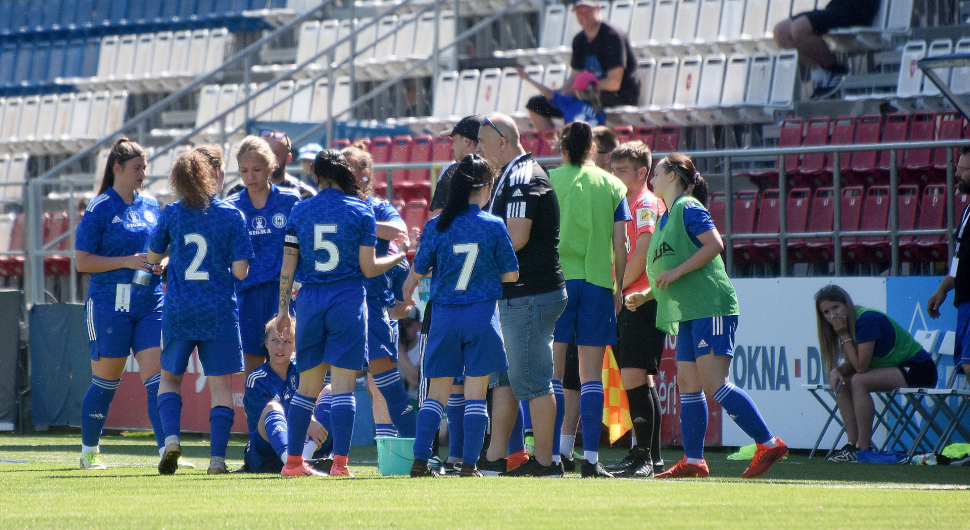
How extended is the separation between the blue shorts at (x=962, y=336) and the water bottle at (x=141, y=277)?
4979 mm

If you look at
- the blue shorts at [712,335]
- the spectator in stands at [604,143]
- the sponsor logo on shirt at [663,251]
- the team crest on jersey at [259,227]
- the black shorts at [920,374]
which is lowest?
Answer: the black shorts at [920,374]

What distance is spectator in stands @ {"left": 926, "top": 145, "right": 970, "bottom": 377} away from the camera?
24.2 ft

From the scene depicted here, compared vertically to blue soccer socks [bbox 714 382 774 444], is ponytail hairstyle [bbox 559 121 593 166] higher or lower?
higher

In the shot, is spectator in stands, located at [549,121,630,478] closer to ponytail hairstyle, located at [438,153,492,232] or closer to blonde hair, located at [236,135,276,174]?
ponytail hairstyle, located at [438,153,492,232]

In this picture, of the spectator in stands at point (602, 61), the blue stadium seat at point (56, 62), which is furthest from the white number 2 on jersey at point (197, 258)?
the blue stadium seat at point (56, 62)

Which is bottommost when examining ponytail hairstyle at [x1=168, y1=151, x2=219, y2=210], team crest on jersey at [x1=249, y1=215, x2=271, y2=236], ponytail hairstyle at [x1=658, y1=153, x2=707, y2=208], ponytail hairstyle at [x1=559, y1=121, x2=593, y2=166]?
team crest on jersey at [x1=249, y1=215, x2=271, y2=236]

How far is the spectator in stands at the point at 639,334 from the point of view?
666 cm

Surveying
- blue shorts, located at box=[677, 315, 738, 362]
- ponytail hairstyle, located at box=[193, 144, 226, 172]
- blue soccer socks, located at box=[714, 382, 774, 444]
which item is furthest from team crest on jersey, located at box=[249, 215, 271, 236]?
blue soccer socks, located at box=[714, 382, 774, 444]

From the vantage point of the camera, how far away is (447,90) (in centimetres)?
1589

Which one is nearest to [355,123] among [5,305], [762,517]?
[5,305]

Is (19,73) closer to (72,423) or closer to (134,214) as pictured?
(72,423)

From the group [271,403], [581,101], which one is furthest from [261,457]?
[581,101]

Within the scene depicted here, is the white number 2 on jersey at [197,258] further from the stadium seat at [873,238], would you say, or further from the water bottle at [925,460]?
the stadium seat at [873,238]

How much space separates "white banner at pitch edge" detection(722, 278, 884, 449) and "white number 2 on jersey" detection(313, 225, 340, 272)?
3887mm
